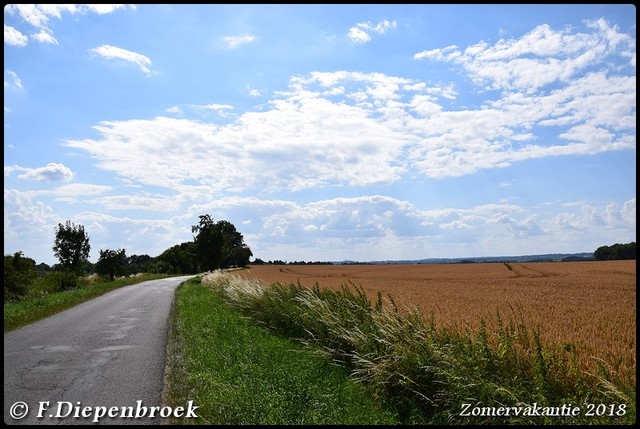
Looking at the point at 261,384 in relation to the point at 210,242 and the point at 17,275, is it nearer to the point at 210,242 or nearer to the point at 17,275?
the point at 17,275

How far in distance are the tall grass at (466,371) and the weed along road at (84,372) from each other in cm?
329

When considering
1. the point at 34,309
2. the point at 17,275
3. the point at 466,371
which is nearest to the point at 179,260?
the point at 17,275

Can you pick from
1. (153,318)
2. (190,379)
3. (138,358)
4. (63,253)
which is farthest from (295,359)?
(63,253)

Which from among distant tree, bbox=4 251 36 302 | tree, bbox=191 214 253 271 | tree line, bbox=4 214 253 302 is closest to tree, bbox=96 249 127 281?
tree line, bbox=4 214 253 302

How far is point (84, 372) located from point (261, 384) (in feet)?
11.7

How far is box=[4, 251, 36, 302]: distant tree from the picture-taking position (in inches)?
1007

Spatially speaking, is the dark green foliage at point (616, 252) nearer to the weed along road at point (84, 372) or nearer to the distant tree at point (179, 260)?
the weed along road at point (84, 372)

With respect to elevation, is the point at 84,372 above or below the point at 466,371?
below

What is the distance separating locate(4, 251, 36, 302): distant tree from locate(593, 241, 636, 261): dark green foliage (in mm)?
38712

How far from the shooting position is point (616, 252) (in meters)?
40.6

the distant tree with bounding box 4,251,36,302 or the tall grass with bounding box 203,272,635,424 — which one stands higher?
the distant tree with bounding box 4,251,36,302

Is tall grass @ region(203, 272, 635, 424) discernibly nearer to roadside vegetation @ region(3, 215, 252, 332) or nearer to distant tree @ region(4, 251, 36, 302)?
roadside vegetation @ region(3, 215, 252, 332)

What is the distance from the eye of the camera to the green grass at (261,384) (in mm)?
6508

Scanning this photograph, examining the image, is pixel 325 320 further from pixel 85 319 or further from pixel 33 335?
pixel 85 319
